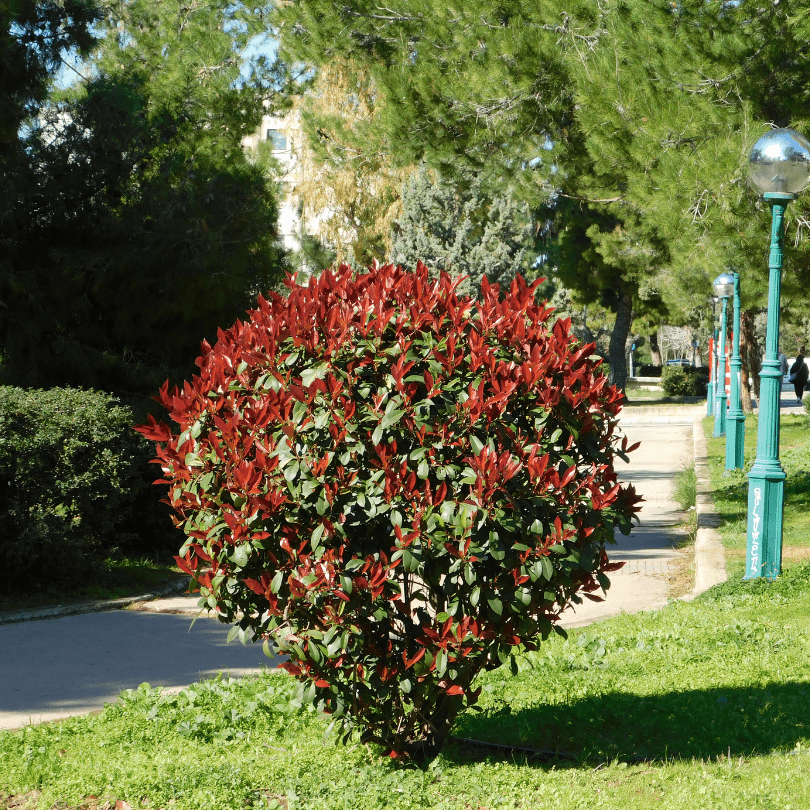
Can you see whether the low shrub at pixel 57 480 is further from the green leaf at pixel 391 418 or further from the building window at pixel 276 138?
the building window at pixel 276 138

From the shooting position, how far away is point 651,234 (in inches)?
675

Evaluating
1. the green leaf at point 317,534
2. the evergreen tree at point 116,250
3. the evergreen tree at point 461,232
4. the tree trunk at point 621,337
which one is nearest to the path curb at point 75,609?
the evergreen tree at point 116,250

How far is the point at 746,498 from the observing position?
12.2 m

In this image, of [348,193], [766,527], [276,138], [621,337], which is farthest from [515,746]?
[621,337]

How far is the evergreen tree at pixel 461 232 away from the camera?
3291cm

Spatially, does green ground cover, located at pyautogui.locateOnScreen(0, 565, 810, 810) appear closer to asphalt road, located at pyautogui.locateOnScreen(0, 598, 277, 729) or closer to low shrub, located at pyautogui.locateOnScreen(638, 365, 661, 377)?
asphalt road, located at pyautogui.locateOnScreen(0, 598, 277, 729)

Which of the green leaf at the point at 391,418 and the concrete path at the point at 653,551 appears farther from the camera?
the concrete path at the point at 653,551

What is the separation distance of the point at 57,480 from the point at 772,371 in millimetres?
5737

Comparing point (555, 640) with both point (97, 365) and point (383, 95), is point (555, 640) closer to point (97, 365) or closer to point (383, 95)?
point (97, 365)

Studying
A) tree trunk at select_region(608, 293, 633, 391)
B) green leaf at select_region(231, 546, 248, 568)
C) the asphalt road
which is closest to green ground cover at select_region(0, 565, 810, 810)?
the asphalt road

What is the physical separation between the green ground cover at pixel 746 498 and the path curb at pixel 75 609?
4.92 meters

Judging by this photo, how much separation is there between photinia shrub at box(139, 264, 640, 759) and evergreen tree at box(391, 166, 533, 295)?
1119 inches

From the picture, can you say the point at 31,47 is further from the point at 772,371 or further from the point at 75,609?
the point at 772,371

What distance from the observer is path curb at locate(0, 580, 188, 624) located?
6949 mm
